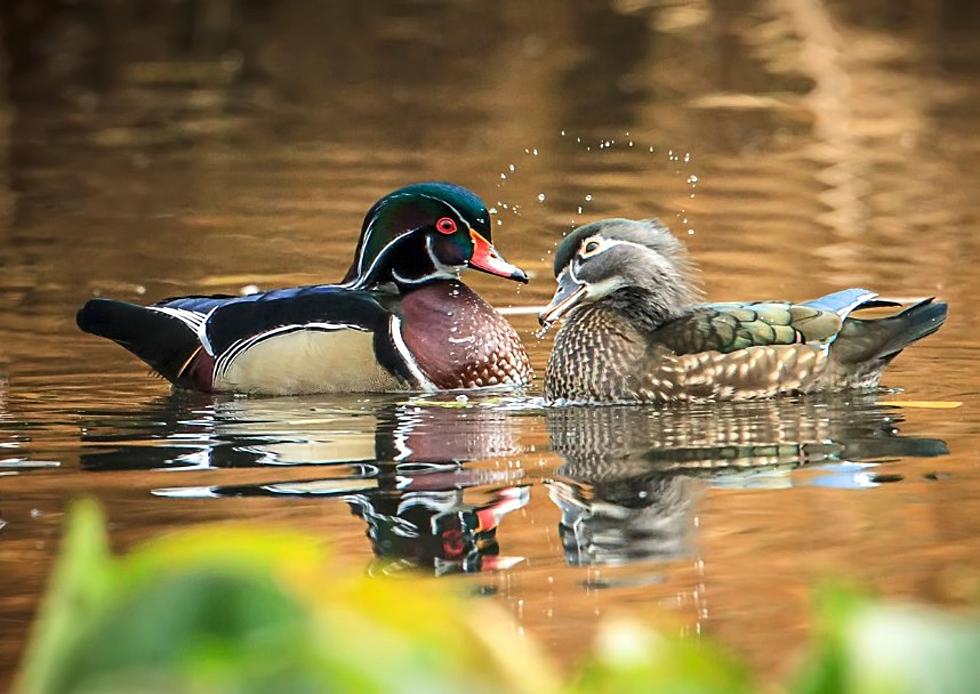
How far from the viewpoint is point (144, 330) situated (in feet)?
27.0

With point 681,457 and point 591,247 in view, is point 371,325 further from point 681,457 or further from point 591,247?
point 681,457

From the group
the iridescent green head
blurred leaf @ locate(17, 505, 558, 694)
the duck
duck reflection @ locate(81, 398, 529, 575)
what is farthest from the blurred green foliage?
the iridescent green head

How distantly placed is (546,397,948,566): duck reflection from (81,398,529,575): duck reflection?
21 cm

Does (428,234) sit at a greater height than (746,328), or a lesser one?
greater

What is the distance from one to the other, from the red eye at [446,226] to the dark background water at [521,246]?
0.88 metres

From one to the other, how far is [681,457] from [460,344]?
5.90 ft

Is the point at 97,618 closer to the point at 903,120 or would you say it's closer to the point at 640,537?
the point at 640,537

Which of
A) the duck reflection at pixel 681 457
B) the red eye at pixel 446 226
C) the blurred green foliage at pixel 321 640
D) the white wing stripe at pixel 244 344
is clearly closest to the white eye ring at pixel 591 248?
the duck reflection at pixel 681 457

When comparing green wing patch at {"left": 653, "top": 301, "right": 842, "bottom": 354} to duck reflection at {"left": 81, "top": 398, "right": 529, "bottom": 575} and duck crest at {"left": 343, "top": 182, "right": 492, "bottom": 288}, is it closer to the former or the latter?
duck reflection at {"left": 81, "top": 398, "right": 529, "bottom": 575}

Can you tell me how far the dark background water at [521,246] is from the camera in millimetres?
5137

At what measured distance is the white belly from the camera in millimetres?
7891

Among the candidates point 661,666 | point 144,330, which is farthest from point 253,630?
point 144,330

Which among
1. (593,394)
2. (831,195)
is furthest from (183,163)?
(593,394)

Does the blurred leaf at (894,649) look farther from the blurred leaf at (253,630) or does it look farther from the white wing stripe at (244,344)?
the white wing stripe at (244,344)
